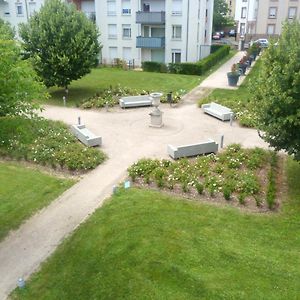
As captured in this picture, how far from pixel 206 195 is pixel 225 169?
231 centimetres

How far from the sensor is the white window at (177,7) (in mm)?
39969

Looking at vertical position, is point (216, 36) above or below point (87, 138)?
above

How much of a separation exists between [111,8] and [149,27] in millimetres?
4694

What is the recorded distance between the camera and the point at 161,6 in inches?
1617

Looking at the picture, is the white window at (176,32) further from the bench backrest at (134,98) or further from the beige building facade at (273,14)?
the beige building facade at (273,14)

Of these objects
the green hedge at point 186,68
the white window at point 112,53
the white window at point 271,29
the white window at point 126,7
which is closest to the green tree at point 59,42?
the green hedge at point 186,68

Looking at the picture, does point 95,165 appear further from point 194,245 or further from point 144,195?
point 194,245

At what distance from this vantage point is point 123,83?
113ft

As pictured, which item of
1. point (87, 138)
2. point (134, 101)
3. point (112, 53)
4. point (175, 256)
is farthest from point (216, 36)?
point (175, 256)

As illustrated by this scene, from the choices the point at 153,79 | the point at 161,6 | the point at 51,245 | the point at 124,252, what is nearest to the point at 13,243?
the point at 51,245

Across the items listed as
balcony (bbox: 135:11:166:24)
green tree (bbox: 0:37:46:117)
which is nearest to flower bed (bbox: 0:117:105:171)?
green tree (bbox: 0:37:46:117)

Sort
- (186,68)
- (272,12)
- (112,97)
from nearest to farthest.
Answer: (112,97)
(186,68)
(272,12)

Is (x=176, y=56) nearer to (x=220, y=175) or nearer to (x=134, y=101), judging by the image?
(x=134, y=101)

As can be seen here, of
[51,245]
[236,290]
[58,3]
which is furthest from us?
[58,3]
